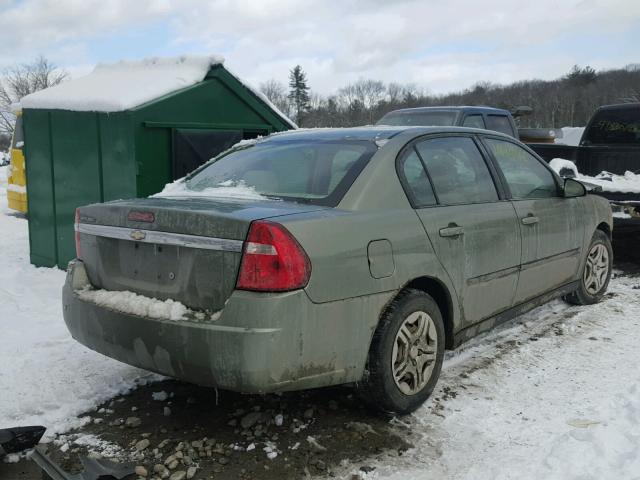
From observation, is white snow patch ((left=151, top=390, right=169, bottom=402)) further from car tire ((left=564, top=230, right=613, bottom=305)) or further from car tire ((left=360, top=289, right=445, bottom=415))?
car tire ((left=564, top=230, right=613, bottom=305))

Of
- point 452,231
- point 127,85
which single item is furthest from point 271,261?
point 127,85

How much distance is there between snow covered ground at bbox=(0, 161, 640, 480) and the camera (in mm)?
2855

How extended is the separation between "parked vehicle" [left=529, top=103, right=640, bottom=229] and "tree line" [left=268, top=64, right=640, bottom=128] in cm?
6696

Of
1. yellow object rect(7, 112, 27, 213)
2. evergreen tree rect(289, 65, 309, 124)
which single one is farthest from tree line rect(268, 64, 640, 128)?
yellow object rect(7, 112, 27, 213)

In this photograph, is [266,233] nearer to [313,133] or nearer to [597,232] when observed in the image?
[313,133]

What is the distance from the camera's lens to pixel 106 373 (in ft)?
12.8

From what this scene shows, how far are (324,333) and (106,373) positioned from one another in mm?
1799

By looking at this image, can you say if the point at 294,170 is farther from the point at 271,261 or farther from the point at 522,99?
the point at 522,99

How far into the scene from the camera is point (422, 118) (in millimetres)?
9016

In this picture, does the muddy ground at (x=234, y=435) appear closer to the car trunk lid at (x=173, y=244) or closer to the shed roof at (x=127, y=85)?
the car trunk lid at (x=173, y=244)

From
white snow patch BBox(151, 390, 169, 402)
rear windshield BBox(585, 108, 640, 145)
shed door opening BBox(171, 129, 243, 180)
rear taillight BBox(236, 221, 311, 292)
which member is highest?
rear windshield BBox(585, 108, 640, 145)

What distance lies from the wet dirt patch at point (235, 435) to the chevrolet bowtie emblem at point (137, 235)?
100cm

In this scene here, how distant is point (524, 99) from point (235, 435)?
90102mm

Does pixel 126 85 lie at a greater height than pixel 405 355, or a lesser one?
greater
